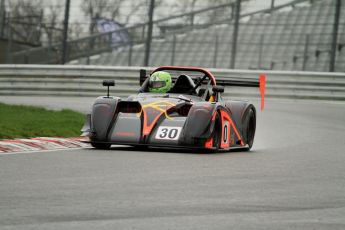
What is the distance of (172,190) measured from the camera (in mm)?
7668

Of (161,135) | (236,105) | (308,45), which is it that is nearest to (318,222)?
(161,135)

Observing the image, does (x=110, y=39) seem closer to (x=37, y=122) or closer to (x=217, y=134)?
(x=37, y=122)

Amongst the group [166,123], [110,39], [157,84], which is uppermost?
[110,39]

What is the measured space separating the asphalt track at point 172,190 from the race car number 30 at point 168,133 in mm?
228

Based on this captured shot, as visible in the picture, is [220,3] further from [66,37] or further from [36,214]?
[36,214]

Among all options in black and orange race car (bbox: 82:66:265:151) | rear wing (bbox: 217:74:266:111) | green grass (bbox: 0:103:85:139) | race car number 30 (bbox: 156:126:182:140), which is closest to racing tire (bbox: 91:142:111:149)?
black and orange race car (bbox: 82:66:265:151)

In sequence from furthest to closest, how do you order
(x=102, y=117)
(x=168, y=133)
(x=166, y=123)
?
(x=102, y=117) → (x=166, y=123) → (x=168, y=133)

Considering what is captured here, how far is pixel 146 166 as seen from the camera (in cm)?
975

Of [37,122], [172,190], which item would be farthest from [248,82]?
[172,190]

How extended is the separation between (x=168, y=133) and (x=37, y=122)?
4.16 m

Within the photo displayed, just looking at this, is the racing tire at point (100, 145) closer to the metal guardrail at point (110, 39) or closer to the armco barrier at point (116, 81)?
the metal guardrail at point (110, 39)

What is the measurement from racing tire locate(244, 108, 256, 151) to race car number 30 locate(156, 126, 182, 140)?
1728 mm

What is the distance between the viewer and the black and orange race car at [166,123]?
12.0m

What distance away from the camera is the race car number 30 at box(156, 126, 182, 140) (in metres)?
12.0
